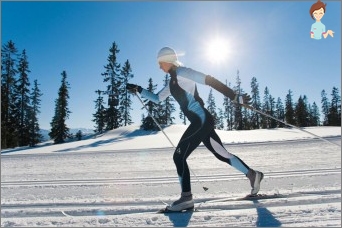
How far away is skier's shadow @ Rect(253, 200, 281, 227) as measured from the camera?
10.6ft

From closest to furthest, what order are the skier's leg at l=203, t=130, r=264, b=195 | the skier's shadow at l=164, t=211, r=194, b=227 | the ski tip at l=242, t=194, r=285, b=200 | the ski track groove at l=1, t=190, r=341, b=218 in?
the skier's shadow at l=164, t=211, r=194, b=227 < the ski track groove at l=1, t=190, r=341, b=218 < the ski tip at l=242, t=194, r=285, b=200 < the skier's leg at l=203, t=130, r=264, b=195

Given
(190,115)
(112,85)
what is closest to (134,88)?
(190,115)

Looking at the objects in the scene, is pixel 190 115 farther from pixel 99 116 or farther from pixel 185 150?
pixel 99 116

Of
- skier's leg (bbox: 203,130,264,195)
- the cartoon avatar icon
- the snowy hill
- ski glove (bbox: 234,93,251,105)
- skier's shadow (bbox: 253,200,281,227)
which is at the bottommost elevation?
the snowy hill

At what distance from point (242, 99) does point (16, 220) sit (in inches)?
125

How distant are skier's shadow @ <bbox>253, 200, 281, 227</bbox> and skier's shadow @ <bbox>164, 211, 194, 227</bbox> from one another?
0.76 m

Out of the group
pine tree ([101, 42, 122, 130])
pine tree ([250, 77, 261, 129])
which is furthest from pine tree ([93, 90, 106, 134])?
pine tree ([250, 77, 261, 129])

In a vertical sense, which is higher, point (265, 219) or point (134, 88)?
point (134, 88)

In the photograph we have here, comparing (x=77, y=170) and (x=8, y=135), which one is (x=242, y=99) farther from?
(x=8, y=135)

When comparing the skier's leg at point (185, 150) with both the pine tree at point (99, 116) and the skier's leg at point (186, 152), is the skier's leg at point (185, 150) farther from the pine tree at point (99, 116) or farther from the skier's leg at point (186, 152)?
the pine tree at point (99, 116)

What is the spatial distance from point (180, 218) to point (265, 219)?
0.94 meters

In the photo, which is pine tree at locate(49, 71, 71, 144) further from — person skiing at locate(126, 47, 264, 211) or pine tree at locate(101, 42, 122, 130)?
person skiing at locate(126, 47, 264, 211)

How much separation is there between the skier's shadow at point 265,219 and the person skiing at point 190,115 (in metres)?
0.87

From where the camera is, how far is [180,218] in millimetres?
3688
